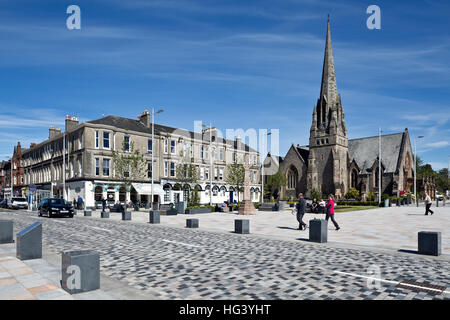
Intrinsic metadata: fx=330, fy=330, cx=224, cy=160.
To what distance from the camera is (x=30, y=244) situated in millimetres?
8727

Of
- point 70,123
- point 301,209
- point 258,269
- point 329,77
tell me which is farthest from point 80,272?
point 329,77

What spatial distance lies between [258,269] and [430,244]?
18.5 feet

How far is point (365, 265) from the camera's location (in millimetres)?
8211

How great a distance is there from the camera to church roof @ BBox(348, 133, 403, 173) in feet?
228

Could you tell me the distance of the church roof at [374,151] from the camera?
2739 inches

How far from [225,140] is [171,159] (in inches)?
509

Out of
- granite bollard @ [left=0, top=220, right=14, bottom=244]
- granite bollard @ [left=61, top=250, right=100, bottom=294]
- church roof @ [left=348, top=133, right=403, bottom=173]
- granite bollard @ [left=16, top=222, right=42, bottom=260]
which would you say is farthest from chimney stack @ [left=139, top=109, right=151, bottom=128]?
church roof @ [left=348, top=133, right=403, bottom=173]

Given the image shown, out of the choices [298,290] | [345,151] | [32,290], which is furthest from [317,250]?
[345,151]

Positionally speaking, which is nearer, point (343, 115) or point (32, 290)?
point (32, 290)

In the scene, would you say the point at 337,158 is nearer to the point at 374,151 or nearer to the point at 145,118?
the point at 374,151

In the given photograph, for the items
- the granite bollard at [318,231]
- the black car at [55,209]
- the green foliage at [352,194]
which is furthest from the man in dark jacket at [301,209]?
the green foliage at [352,194]

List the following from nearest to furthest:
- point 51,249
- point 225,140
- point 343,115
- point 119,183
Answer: point 51,249 → point 119,183 → point 225,140 → point 343,115

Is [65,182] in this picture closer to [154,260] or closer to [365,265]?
[154,260]

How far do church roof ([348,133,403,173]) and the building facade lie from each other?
28.9 metres
